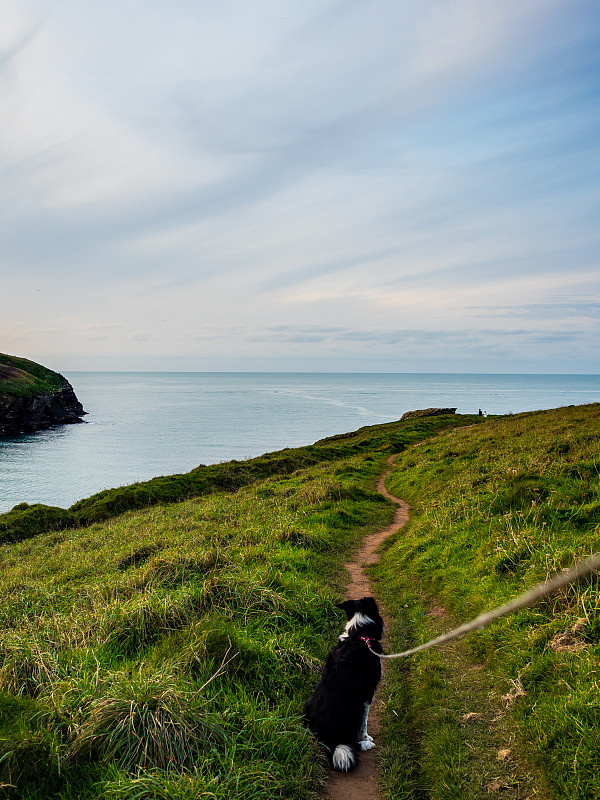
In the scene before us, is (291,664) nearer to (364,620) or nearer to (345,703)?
(364,620)

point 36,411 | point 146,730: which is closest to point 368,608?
point 146,730

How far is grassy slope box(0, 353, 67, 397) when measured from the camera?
10394 cm

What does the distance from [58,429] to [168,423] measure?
2509cm

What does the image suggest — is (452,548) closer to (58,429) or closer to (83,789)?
(83,789)

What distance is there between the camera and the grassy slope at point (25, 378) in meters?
104

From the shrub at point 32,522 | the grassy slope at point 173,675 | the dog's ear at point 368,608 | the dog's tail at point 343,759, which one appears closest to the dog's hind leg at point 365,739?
the dog's tail at point 343,759

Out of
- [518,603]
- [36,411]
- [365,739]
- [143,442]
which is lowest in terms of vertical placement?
[143,442]

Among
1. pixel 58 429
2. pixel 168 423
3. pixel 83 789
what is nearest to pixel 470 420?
pixel 83 789

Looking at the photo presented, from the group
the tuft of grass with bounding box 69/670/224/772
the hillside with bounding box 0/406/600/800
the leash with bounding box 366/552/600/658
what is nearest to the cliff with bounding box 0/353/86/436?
the hillside with bounding box 0/406/600/800

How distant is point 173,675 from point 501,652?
4396 mm

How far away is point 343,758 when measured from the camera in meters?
5.00

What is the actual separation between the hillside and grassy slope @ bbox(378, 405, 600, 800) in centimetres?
2

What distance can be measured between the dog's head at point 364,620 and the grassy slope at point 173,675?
40.9 inches

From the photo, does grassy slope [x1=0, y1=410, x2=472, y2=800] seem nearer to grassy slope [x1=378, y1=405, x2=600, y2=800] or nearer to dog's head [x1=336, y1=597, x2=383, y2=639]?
dog's head [x1=336, y1=597, x2=383, y2=639]
